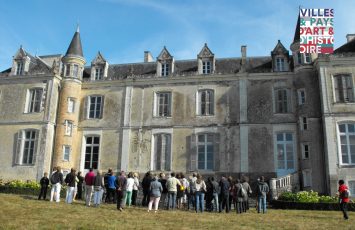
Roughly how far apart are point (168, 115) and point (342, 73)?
11949mm

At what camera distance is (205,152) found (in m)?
26.3

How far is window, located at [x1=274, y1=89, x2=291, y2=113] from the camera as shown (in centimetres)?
2602

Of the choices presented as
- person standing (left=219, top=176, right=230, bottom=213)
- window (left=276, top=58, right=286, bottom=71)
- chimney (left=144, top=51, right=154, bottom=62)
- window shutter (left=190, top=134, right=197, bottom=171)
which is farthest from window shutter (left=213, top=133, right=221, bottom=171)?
chimney (left=144, top=51, right=154, bottom=62)

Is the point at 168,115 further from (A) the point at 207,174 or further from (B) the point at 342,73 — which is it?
(B) the point at 342,73

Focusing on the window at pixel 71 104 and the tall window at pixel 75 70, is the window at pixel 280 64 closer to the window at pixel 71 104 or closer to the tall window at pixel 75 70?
the tall window at pixel 75 70

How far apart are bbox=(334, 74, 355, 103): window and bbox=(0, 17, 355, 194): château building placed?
0.22ft

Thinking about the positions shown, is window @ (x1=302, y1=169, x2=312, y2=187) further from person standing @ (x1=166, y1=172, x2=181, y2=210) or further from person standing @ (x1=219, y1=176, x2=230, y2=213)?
person standing @ (x1=166, y1=172, x2=181, y2=210)

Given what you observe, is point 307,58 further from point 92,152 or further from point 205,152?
point 92,152

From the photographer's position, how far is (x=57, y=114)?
1117 inches

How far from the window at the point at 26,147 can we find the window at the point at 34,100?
1.73 meters

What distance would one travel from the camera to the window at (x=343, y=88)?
2364cm

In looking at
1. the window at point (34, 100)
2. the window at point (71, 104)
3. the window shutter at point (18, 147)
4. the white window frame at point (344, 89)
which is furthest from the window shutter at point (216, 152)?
the window shutter at point (18, 147)

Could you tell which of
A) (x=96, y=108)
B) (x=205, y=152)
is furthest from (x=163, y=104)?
(x=96, y=108)

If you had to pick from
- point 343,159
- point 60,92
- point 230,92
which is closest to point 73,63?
point 60,92
